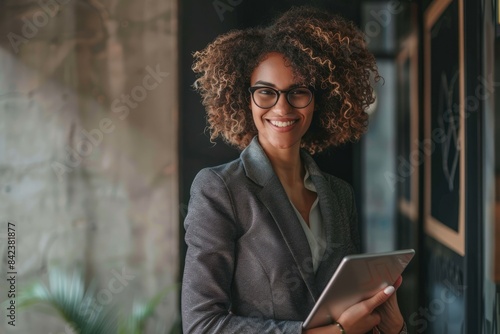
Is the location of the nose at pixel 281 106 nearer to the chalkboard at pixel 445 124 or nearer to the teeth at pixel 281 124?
the teeth at pixel 281 124

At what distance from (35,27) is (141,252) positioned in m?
0.90

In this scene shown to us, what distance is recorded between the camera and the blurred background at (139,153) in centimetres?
216

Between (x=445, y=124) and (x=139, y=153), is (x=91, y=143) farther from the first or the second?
(x=445, y=124)

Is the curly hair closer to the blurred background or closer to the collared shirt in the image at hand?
the collared shirt

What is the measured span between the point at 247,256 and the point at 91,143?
965 mm

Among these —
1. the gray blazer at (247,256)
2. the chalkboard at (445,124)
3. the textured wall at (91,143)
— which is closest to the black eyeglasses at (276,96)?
the gray blazer at (247,256)

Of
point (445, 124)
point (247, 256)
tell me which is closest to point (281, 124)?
point (247, 256)

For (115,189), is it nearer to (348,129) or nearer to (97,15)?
(97,15)

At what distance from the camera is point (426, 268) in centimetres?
252

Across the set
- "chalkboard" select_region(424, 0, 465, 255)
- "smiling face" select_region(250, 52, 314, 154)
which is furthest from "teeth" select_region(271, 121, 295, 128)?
"chalkboard" select_region(424, 0, 465, 255)

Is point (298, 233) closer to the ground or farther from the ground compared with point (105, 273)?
farther from the ground

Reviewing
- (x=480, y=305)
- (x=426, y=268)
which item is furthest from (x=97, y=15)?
(x=480, y=305)

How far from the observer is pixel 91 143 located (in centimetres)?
220

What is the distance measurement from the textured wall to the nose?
0.75m
